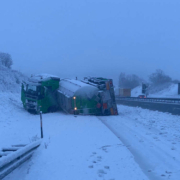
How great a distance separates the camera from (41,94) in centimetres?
1794

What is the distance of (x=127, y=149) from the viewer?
7121mm

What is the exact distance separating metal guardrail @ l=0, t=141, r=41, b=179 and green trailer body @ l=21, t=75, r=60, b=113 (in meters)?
10.8

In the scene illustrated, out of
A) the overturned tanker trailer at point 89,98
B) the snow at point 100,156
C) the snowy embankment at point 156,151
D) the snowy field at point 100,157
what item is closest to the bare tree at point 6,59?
the overturned tanker trailer at point 89,98

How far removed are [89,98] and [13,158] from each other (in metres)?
11.1

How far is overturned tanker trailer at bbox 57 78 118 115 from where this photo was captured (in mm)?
16219

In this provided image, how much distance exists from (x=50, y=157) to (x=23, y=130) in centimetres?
467

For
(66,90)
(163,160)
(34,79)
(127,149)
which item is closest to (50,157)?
(127,149)

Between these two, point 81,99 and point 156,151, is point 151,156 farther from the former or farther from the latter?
point 81,99

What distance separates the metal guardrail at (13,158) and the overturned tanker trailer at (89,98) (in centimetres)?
906

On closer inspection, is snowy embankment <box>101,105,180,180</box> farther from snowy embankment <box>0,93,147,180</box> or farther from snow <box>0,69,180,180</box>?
snowy embankment <box>0,93,147,180</box>

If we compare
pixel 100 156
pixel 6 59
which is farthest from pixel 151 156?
pixel 6 59

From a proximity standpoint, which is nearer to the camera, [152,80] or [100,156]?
[100,156]

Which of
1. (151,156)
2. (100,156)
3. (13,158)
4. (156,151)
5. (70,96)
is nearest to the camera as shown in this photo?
(13,158)

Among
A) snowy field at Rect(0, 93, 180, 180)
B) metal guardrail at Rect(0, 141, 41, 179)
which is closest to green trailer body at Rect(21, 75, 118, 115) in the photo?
snowy field at Rect(0, 93, 180, 180)
